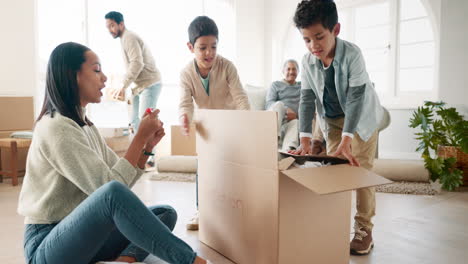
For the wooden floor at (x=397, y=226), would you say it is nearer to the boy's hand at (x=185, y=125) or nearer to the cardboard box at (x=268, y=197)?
the cardboard box at (x=268, y=197)

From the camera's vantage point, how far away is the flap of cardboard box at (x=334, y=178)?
1079 millimetres

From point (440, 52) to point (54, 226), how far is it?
12.0ft

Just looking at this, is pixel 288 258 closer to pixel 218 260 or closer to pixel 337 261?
pixel 337 261

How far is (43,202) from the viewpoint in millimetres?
1127

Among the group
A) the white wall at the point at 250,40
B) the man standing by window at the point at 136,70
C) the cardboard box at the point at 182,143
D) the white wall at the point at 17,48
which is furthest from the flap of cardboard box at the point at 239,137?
the white wall at the point at 250,40

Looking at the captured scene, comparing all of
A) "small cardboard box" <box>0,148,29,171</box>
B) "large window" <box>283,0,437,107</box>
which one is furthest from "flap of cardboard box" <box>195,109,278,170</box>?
"large window" <box>283,0,437,107</box>

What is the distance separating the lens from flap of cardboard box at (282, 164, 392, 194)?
1.08m

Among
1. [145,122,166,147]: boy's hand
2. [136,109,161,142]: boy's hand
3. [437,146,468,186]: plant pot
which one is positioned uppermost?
[136,109,161,142]: boy's hand

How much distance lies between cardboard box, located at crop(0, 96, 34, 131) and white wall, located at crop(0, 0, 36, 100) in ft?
0.39

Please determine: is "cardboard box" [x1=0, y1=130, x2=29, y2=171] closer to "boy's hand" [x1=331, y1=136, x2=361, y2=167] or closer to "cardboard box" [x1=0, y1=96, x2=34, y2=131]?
"cardboard box" [x1=0, y1=96, x2=34, y2=131]

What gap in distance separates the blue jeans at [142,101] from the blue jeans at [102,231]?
247 cm

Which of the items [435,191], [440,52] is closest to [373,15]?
[440,52]

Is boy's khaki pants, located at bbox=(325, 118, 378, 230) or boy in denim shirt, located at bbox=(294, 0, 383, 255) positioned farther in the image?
boy's khaki pants, located at bbox=(325, 118, 378, 230)

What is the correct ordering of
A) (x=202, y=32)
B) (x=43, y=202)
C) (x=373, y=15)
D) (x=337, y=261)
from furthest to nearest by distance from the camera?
(x=373, y=15) < (x=202, y=32) < (x=337, y=261) < (x=43, y=202)
